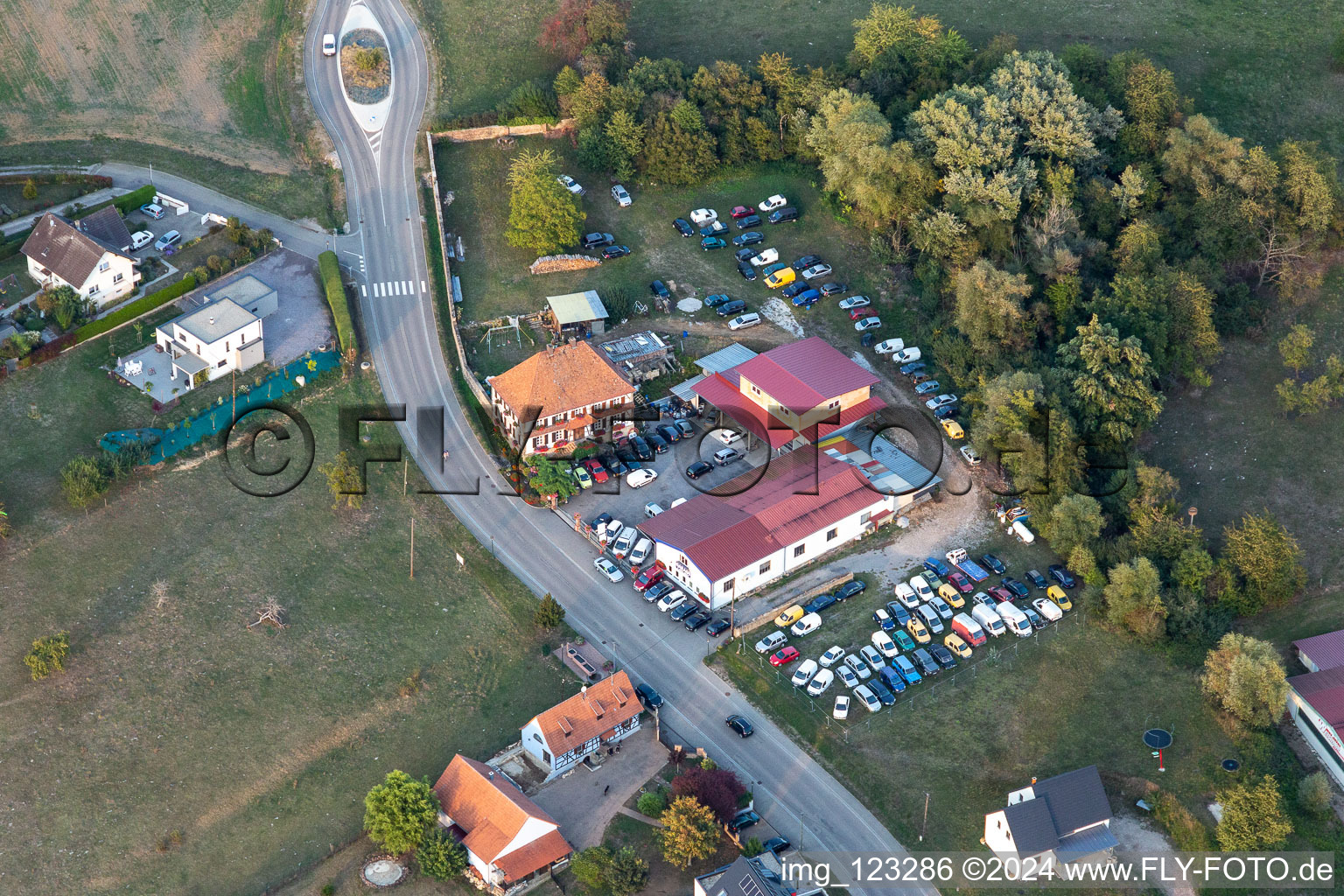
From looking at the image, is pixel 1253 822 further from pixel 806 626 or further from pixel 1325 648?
pixel 806 626

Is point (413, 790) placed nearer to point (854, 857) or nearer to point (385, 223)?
point (854, 857)

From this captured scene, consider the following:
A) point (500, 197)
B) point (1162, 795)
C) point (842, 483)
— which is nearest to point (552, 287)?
point (500, 197)

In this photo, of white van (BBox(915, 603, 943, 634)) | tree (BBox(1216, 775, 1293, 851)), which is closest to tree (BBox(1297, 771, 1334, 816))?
tree (BBox(1216, 775, 1293, 851))

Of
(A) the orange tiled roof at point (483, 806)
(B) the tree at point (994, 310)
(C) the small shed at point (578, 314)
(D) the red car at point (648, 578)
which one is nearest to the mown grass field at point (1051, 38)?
(C) the small shed at point (578, 314)

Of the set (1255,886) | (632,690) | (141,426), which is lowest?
(1255,886)

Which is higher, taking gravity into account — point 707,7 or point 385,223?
point 707,7

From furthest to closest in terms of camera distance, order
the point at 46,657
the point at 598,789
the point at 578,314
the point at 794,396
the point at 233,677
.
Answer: the point at 578,314 → the point at 794,396 → the point at 233,677 → the point at 46,657 → the point at 598,789

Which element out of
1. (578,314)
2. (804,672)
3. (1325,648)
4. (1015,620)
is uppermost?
(578,314)

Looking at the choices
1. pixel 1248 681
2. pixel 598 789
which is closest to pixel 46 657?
pixel 598 789
